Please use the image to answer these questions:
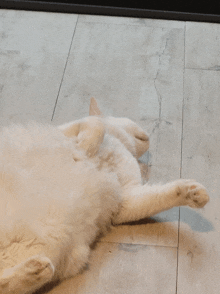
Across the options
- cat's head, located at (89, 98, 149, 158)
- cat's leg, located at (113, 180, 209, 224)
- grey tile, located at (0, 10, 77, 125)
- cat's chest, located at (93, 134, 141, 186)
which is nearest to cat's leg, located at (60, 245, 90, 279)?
cat's leg, located at (113, 180, 209, 224)

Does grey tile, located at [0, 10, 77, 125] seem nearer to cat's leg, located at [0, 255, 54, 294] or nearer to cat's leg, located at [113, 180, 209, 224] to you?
cat's leg, located at [113, 180, 209, 224]

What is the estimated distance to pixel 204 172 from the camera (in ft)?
6.94

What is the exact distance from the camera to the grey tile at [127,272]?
1.70 m

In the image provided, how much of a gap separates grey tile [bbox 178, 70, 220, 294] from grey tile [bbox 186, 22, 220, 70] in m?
0.09

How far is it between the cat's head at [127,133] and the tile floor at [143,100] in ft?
0.37

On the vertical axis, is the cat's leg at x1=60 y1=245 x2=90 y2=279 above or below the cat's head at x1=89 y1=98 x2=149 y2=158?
below

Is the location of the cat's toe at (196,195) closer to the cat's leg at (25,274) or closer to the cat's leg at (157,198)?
the cat's leg at (157,198)

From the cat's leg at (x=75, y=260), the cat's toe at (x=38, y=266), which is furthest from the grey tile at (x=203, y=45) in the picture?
the cat's toe at (x=38, y=266)

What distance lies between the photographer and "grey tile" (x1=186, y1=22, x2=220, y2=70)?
2703 millimetres

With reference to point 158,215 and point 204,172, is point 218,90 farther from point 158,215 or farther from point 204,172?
point 158,215

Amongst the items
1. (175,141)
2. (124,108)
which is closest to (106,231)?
(175,141)

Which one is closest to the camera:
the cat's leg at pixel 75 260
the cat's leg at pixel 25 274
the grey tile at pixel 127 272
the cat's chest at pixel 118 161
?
the cat's leg at pixel 25 274

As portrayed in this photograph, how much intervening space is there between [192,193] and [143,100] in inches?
36.9

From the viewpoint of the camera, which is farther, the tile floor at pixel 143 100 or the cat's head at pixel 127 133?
the cat's head at pixel 127 133
